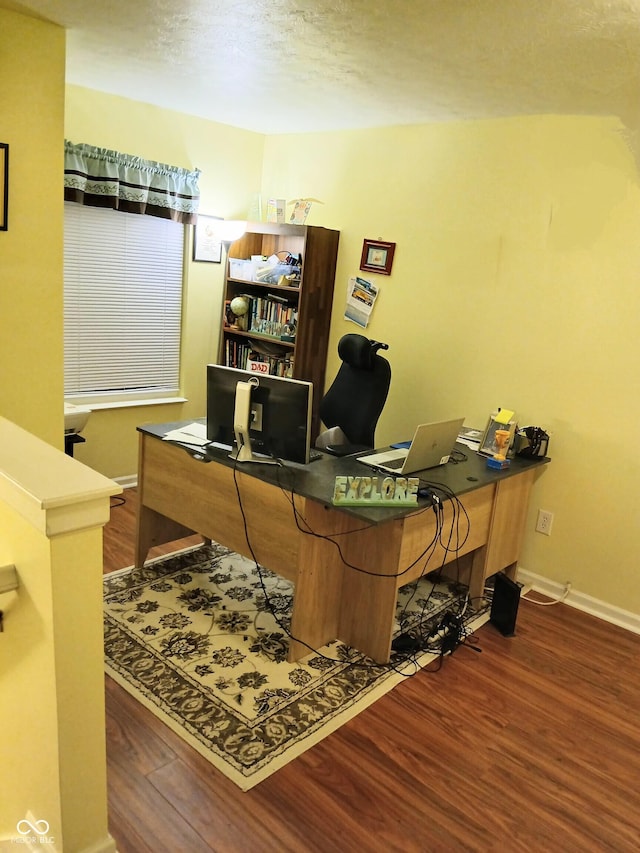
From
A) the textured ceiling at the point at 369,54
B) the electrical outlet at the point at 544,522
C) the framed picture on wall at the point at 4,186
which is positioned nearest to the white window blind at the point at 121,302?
the textured ceiling at the point at 369,54

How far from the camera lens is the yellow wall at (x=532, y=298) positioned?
3160mm

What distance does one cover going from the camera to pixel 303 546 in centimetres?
257

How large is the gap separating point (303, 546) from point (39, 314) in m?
1.72

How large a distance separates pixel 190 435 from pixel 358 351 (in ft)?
3.41

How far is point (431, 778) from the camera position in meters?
2.14

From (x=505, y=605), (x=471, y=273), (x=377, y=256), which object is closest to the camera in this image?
(x=505, y=605)

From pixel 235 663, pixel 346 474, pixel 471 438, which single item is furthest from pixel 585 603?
pixel 235 663

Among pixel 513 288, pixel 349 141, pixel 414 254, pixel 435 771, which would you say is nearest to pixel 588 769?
pixel 435 771

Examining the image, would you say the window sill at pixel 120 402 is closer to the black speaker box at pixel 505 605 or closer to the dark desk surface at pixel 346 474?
the dark desk surface at pixel 346 474

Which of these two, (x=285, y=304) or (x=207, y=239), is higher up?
(x=207, y=239)

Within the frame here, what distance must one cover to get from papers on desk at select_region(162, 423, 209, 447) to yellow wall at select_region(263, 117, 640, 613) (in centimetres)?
144

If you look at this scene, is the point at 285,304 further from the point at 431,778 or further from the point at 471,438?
the point at 431,778

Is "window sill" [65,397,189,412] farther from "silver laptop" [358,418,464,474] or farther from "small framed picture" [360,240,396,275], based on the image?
"silver laptop" [358,418,464,474]

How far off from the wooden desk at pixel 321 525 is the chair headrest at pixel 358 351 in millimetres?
737
